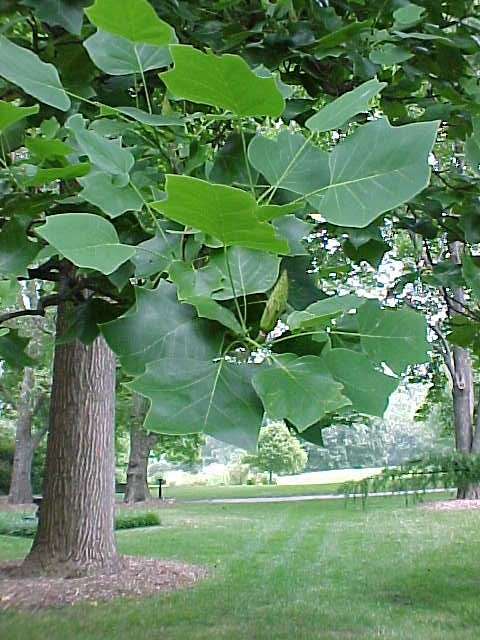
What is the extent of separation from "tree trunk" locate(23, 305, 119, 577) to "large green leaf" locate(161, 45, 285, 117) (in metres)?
5.93

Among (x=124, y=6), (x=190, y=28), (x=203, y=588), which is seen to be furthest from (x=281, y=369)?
(x=203, y=588)

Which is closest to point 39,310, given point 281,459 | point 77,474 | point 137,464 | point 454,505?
point 77,474

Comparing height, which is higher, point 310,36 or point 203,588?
point 310,36

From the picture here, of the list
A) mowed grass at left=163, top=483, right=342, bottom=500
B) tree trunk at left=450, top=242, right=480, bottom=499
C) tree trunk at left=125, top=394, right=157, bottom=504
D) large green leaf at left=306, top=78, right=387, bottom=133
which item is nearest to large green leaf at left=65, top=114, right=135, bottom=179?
large green leaf at left=306, top=78, right=387, bottom=133

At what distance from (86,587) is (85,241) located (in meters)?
6.15

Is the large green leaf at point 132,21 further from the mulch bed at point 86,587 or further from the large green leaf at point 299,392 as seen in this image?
the mulch bed at point 86,587

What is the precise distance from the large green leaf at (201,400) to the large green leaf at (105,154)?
27 cm

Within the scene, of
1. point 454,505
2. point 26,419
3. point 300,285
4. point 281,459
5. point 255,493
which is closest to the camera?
point 300,285

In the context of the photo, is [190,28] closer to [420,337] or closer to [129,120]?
[129,120]

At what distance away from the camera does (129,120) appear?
Answer: 1081 mm

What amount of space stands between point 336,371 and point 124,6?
0.44 metres

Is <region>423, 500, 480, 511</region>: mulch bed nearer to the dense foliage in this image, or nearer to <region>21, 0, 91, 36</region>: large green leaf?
<region>21, 0, 91, 36</region>: large green leaf

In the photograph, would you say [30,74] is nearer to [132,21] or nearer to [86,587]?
[132,21]

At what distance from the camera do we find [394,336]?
871mm
